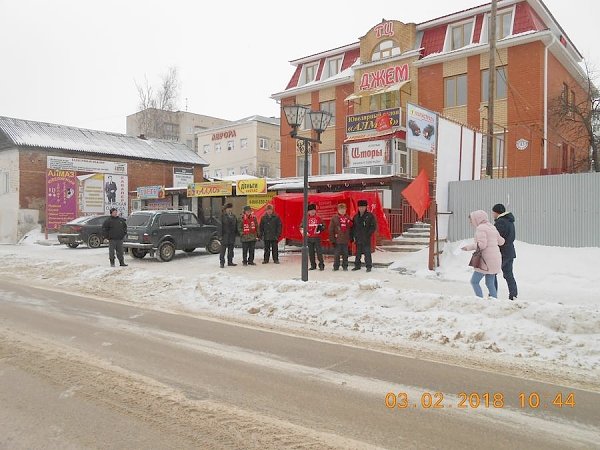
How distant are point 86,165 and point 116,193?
234 cm

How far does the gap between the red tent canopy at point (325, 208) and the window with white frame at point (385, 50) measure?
15520 millimetres

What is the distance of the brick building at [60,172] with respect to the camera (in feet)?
84.5

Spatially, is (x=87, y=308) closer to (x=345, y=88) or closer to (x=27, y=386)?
(x=27, y=386)

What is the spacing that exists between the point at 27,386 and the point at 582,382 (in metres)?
5.48

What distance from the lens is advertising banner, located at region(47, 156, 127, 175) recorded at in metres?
26.6

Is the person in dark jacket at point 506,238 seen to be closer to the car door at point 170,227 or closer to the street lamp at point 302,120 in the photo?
the street lamp at point 302,120

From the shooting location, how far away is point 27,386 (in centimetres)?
459

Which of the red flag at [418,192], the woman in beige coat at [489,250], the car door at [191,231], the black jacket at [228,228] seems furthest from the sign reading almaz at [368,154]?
the woman in beige coat at [489,250]

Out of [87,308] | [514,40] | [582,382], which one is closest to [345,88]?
[514,40]

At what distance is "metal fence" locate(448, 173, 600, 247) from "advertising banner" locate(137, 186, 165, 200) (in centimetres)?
1582

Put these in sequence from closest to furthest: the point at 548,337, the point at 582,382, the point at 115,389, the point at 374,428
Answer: the point at 374,428 → the point at 115,389 → the point at 582,382 → the point at 548,337

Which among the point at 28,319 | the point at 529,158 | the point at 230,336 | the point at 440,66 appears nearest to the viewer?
the point at 230,336

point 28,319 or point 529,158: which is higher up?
point 529,158

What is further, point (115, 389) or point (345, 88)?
point (345, 88)
